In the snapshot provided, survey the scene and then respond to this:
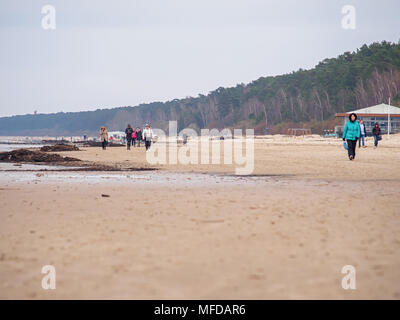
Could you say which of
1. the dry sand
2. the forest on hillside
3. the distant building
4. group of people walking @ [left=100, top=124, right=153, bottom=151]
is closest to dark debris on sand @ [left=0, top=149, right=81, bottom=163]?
group of people walking @ [left=100, top=124, right=153, bottom=151]

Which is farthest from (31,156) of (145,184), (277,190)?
(277,190)

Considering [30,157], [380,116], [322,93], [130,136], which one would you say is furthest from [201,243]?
[322,93]

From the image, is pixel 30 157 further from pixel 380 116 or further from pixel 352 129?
pixel 380 116

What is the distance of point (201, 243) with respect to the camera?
214 inches

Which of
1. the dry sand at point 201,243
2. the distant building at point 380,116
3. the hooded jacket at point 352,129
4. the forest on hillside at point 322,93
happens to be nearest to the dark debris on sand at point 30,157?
the hooded jacket at point 352,129

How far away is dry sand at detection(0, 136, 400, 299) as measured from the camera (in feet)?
13.1

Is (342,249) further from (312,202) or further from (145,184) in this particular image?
(145,184)

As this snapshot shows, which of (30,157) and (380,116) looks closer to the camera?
(30,157)

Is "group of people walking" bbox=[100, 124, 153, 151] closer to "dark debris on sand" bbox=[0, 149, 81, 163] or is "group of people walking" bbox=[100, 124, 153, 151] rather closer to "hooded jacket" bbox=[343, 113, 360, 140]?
"dark debris on sand" bbox=[0, 149, 81, 163]

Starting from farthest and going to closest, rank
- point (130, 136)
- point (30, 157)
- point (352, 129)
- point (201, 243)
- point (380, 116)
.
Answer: point (380, 116)
point (130, 136)
point (30, 157)
point (352, 129)
point (201, 243)

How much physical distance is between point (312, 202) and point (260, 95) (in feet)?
441

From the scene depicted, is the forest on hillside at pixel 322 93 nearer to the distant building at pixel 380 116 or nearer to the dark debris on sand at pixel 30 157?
the distant building at pixel 380 116

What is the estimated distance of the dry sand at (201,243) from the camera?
399 centimetres
